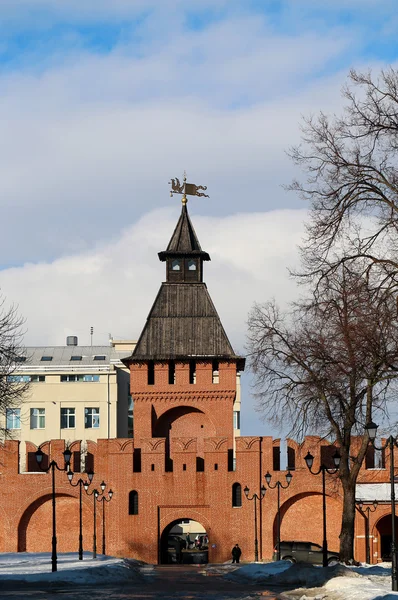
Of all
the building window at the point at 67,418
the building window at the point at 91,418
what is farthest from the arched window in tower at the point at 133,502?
the building window at the point at 67,418

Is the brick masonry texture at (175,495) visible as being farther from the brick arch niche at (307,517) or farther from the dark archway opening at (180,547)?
the dark archway opening at (180,547)

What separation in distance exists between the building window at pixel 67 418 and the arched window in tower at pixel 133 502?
3267 centimetres

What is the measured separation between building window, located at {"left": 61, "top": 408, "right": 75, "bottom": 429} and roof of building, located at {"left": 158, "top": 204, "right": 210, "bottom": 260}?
3063cm

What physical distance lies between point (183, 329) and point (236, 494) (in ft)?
26.3

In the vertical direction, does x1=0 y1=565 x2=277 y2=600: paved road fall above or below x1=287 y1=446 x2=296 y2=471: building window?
below

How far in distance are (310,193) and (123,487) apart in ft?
94.1

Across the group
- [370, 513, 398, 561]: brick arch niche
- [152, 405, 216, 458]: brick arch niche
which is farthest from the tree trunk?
[152, 405, 216, 458]: brick arch niche

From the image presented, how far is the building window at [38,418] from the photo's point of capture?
80.4 metres

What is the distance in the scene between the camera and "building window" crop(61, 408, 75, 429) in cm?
8069

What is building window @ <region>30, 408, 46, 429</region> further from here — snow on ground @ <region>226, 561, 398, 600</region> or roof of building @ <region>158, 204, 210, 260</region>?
snow on ground @ <region>226, 561, 398, 600</region>

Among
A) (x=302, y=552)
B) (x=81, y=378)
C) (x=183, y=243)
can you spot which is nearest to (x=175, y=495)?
(x=302, y=552)

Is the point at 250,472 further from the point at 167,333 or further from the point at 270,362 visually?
the point at 270,362

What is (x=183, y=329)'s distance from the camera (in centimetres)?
5097

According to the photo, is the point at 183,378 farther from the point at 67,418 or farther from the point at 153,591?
the point at 67,418
